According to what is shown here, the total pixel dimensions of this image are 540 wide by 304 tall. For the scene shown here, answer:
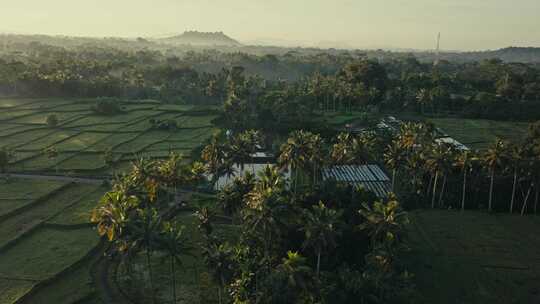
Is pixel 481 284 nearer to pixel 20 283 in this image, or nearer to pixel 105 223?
pixel 105 223

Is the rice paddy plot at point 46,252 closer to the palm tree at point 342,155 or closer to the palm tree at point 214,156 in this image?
the palm tree at point 214,156

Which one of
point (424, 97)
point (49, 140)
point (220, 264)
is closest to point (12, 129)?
point (49, 140)

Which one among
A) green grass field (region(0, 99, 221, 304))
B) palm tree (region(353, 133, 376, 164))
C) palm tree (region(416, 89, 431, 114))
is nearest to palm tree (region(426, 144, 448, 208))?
palm tree (region(353, 133, 376, 164))

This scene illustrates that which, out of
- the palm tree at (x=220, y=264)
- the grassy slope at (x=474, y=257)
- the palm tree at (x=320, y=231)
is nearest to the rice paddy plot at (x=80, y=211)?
the palm tree at (x=220, y=264)

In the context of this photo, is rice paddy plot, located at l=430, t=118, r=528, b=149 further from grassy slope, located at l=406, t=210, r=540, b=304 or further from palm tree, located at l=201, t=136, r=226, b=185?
palm tree, located at l=201, t=136, r=226, b=185

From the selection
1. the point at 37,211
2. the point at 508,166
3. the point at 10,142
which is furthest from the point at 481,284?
the point at 10,142
